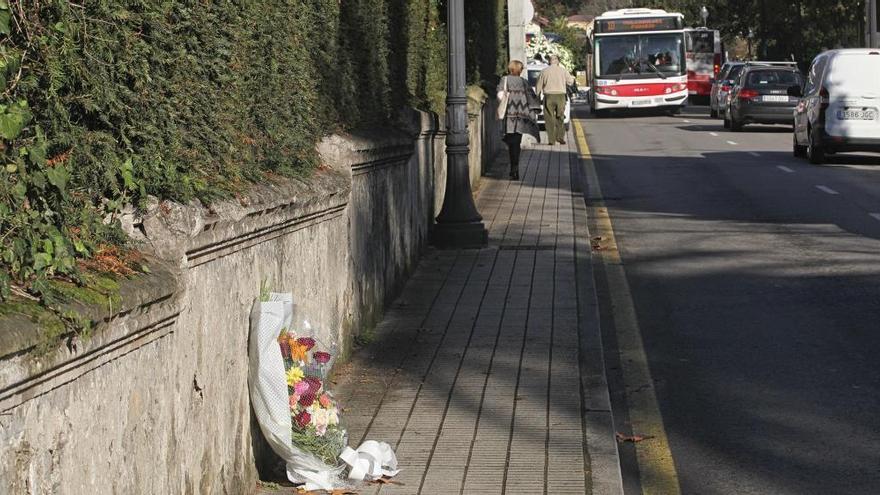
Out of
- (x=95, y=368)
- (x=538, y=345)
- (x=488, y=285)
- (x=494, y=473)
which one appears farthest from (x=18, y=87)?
(x=488, y=285)

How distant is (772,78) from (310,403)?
1422 inches

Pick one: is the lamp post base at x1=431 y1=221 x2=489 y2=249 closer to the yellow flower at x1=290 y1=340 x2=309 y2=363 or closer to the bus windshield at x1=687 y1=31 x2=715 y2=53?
the yellow flower at x1=290 y1=340 x2=309 y2=363

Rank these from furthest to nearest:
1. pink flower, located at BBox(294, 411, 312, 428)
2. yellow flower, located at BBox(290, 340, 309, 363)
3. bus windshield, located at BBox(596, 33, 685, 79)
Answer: bus windshield, located at BBox(596, 33, 685, 79), yellow flower, located at BBox(290, 340, 309, 363), pink flower, located at BBox(294, 411, 312, 428)

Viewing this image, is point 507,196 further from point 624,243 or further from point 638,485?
point 638,485

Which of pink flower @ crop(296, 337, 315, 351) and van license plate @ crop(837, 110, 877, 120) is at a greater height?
pink flower @ crop(296, 337, 315, 351)

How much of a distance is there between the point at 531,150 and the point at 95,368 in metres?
27.9

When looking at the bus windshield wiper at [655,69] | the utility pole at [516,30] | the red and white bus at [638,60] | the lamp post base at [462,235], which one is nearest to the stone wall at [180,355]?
the lamp post base at [462,235]

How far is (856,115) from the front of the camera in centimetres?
2606

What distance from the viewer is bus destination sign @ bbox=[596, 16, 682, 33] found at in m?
47.8

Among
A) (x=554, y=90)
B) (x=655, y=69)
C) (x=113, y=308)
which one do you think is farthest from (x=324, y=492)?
(x=655, y=69)

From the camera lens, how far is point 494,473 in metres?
6.45

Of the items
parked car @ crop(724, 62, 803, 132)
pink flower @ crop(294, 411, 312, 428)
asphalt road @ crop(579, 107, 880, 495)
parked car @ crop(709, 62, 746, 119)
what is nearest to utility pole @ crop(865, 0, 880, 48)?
parked car @ crop(709, 62, 746, 119)

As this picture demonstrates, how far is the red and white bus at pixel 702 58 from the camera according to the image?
67.5 meters

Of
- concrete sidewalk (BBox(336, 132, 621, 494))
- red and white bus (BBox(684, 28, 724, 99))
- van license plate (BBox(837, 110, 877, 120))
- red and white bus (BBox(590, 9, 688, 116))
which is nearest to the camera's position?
concrete sidewalk (BBox(336, 132, 621, 494))
